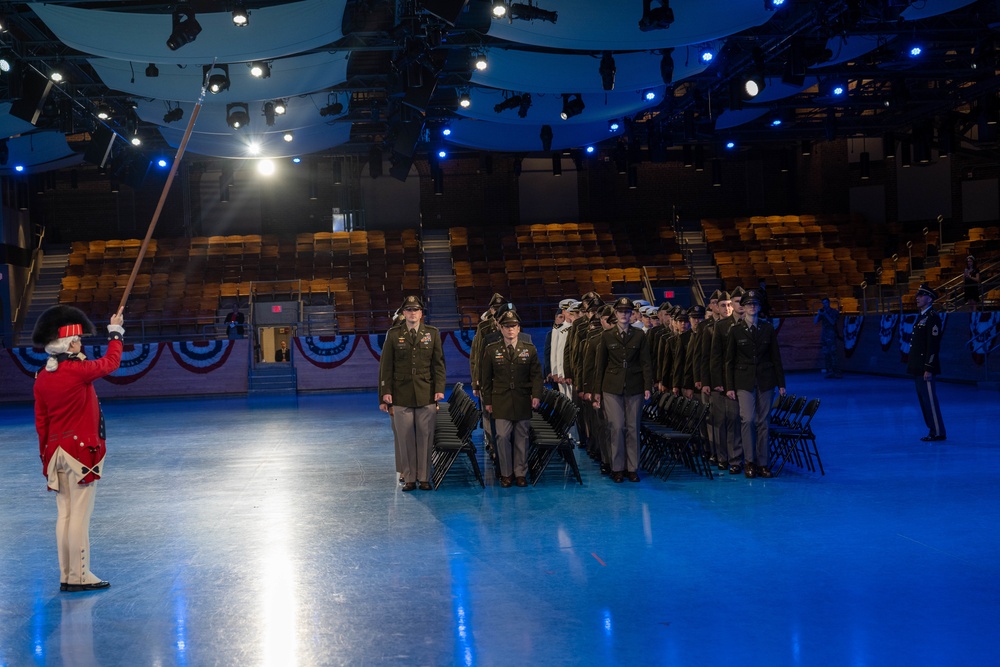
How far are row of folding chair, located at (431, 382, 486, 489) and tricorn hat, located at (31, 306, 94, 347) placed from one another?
13.3 feet

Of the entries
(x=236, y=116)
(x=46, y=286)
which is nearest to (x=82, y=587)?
(x=236, y=116)

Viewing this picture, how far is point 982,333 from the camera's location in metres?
18.6

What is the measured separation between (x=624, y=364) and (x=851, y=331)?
55.8 feet

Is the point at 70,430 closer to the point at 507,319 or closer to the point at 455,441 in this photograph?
the point at 455,441

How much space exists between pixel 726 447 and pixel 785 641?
527 cm

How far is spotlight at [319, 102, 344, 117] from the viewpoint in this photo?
1939 centimetres

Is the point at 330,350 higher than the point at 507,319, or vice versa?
the point at 507,319

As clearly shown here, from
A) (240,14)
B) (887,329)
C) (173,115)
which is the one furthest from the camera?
(887,329)

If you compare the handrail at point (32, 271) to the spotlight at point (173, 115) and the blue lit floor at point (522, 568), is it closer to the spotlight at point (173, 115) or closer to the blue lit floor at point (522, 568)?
the spotlight at point (173, 115)

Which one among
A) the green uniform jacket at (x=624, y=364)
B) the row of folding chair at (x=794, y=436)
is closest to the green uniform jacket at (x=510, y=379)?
the green uniform jacket at (x=624, y=364)

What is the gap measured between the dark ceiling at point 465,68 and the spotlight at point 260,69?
0.39ft

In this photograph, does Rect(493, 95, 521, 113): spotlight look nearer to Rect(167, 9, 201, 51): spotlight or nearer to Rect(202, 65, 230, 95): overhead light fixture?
Rect(202, 65, 230, 95): overhead light fixture

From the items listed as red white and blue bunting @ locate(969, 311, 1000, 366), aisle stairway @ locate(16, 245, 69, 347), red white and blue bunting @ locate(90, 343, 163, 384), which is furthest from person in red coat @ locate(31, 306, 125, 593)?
aisle stairway @ locate(16, 245, 69, 347)

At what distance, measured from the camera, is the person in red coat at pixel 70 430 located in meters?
5.92
